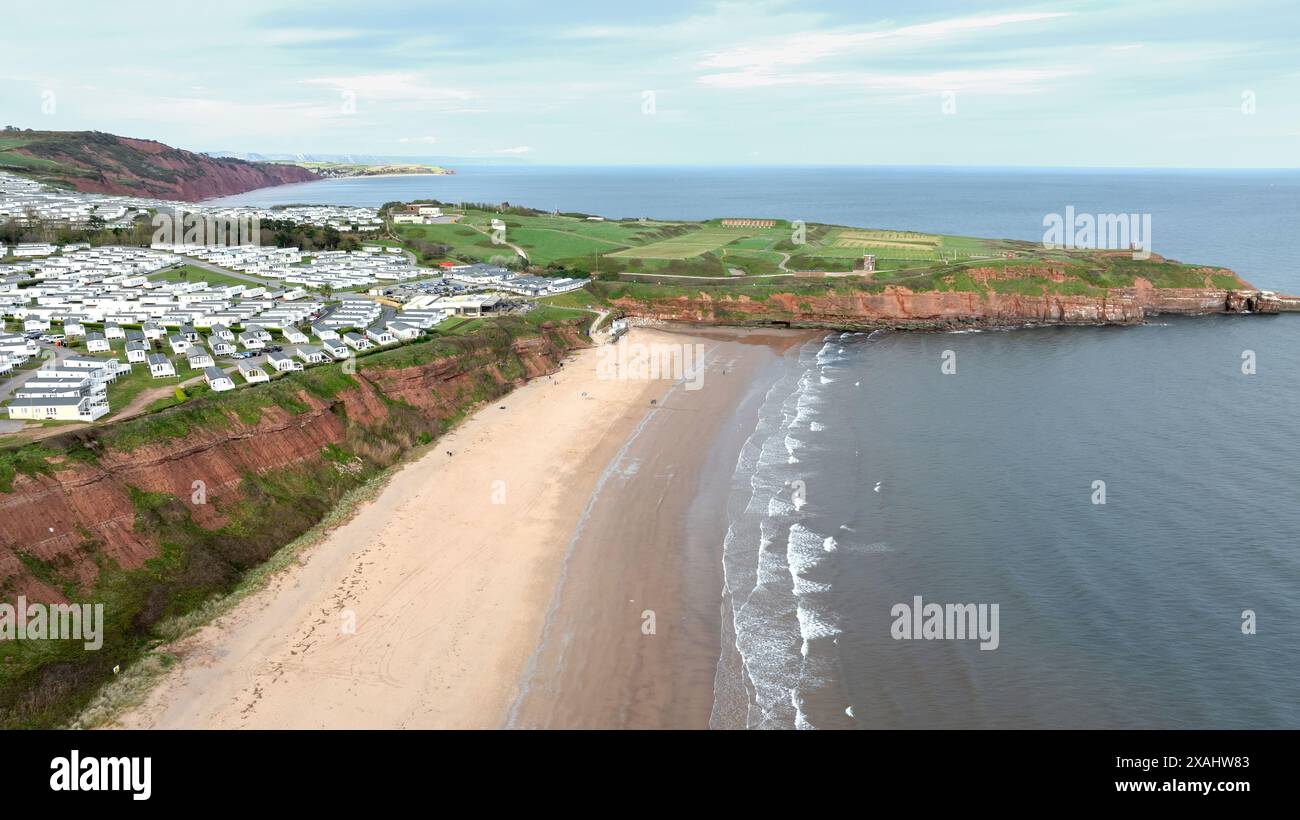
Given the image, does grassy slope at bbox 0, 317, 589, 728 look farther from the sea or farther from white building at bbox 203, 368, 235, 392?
the sea

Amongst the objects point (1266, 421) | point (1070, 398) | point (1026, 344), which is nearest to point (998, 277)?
point (1026, 344)

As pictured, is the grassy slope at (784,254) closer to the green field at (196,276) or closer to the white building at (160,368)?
the green field at (196,276)

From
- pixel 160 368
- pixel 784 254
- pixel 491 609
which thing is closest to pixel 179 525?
pixel 491 609

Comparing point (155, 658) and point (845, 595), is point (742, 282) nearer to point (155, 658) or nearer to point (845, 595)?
point (845, 595)

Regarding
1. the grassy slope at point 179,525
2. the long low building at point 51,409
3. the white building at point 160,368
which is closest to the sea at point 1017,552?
the grassy slope at point 179,525

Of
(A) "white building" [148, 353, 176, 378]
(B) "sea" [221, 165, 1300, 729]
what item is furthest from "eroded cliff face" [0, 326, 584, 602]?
(B) "sea" [221, 165, 1300, 729]

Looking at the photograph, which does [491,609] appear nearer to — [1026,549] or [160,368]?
[1026,549]
